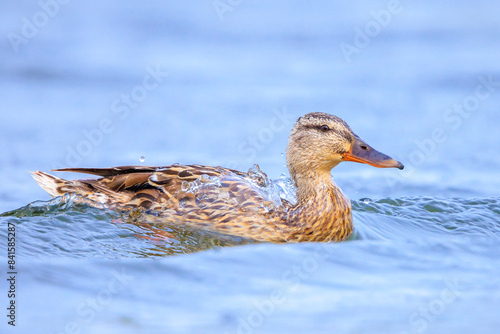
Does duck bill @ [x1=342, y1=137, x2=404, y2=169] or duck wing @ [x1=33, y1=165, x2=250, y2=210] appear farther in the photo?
duck wing @ [x1=33, y1=165, x2=250, y2=210]

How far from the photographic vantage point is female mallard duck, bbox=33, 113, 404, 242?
8.62m

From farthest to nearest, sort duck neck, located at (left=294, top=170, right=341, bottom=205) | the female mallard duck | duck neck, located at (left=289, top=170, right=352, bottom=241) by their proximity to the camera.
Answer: duck neck, located at (left=294, top=170, right=341, bottom=205) → duck neck, located at (left=289, top=170, right=352, bottom=241) → the female mallard duck

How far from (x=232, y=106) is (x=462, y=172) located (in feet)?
12.8

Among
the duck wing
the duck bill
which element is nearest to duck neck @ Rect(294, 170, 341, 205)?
the duck bill

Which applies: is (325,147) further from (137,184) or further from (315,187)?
(137,184)

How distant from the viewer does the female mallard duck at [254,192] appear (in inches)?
339

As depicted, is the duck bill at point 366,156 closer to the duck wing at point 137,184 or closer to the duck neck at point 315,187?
the duck neck at point 315,187

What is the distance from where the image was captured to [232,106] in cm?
1291

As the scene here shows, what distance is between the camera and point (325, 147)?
885 cm

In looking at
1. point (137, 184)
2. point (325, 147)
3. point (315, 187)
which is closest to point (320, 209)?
point (315, 187)

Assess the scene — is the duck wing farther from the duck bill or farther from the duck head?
the duck bill

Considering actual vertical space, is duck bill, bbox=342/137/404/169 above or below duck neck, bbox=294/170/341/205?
above

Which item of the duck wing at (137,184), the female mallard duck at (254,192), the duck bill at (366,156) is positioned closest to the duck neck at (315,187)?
the female mallard duck at (254,192)

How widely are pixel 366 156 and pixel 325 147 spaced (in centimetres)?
47
